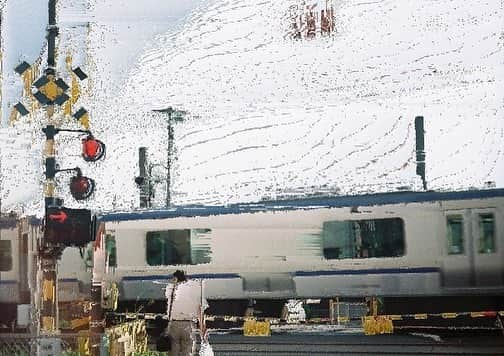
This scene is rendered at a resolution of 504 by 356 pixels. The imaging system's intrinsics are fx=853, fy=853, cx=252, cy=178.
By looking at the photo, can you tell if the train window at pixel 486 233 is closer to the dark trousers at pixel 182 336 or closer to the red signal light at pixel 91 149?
the dark trousers at pixel 182 336

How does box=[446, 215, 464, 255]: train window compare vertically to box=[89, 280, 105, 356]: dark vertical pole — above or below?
above

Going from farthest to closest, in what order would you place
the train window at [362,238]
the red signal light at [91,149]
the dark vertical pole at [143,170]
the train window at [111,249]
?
the train window at [111,249]
the train window at [362,238]
the dark vertical pole at [143,170]
the red signal light at [91,149]

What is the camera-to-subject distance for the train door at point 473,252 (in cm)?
682

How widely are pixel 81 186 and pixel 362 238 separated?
8.55ft

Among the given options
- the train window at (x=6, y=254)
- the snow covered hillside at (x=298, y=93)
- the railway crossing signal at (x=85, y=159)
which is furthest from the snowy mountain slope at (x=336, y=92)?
the train window at (x=6, y=254)

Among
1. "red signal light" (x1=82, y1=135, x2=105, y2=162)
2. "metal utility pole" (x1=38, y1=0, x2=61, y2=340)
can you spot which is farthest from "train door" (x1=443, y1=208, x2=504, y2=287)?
"metal utility pole" (x1=38, y1=0, x2=61, y2=340)

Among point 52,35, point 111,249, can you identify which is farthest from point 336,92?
point 111,249

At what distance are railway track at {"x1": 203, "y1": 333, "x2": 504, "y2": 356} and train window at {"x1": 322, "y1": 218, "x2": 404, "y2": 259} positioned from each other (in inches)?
27.4

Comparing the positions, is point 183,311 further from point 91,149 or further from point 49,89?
point 49,89

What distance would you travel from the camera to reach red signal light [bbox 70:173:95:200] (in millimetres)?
5789

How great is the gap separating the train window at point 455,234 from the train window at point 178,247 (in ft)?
6.63

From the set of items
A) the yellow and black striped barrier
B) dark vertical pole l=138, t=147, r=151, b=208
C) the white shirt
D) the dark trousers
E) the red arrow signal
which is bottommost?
the yellow and black striped barrier

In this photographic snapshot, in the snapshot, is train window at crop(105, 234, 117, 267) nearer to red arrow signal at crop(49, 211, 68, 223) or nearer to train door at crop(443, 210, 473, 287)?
red arrow signal at crop(49, 211, 68, 223)

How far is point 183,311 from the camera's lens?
18.0 ft
